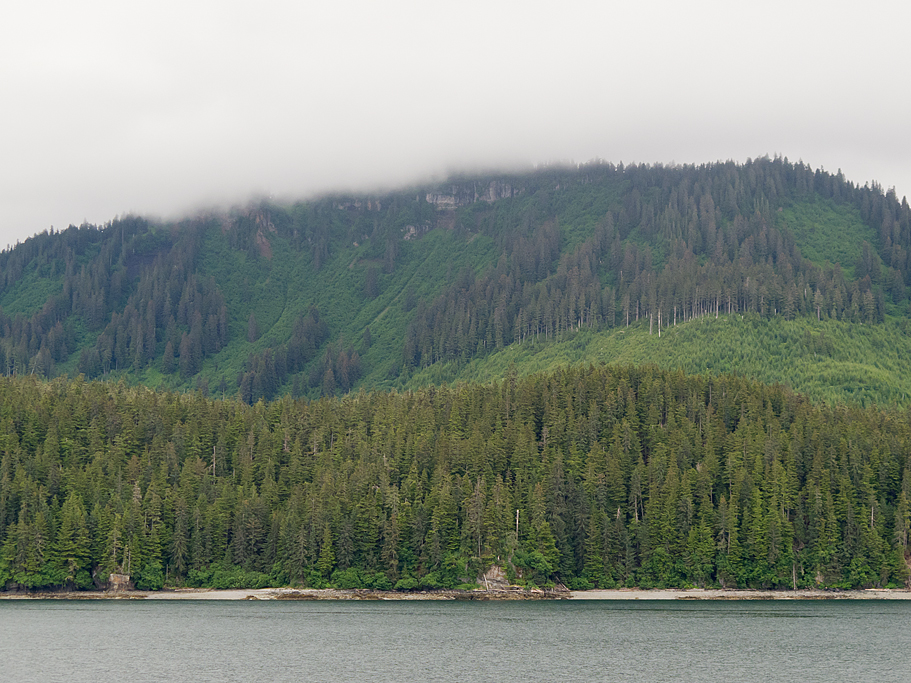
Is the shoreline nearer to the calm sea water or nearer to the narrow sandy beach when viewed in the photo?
the narrow sandy beach

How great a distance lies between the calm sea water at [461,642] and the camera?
98.1 m

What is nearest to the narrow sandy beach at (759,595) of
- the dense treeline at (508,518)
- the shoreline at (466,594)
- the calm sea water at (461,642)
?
the shoreline at (466,594)

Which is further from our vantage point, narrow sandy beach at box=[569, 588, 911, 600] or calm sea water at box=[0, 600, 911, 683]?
narrow sandy beach at box=[569, 588, 911, 600]

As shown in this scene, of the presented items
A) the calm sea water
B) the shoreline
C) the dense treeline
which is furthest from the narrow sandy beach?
the calm sea water

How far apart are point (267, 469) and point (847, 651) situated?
11155 centimetres

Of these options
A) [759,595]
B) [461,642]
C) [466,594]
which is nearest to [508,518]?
[466,594]

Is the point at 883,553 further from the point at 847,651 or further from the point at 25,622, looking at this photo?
the point at 25,622

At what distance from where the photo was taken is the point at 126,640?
4678 inches

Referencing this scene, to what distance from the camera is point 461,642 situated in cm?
11694

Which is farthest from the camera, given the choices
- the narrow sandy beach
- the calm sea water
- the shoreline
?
the shoreline

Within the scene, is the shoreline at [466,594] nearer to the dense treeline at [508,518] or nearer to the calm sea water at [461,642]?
the dense treeline at [508,518]

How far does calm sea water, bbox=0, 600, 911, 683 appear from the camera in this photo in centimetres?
9812

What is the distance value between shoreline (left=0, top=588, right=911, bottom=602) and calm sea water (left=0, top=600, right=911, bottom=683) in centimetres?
457

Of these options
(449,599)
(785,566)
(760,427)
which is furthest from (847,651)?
(760,427)
